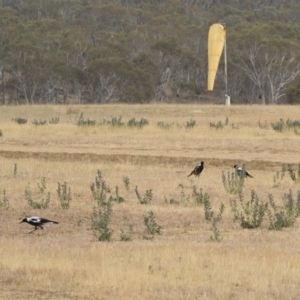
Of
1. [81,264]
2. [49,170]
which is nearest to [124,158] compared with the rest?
[49,170]

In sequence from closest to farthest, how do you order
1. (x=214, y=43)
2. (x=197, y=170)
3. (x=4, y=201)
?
1. (x=4, y=201)
2. (x=197, y=170)
3. (x=214, y=43)

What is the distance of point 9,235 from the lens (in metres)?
12.2

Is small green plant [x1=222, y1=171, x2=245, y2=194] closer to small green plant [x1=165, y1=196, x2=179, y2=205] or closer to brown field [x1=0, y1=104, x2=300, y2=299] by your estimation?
brown field [x1=0, y1=104, x2=300, y2=299]

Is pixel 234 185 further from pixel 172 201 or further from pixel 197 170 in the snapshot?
pixel 197 170

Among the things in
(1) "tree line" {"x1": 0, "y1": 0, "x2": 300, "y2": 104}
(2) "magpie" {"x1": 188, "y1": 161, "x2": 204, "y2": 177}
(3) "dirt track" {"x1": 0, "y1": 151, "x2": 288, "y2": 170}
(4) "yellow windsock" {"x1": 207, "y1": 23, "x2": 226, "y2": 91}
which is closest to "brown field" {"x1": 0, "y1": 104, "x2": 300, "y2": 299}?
(3) "dirt track" {"x1": 0, "y1": 151, "x2": 288, "y2": 170}

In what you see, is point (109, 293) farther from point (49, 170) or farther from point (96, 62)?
point (96, 62)

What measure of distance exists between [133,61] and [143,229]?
5506cm

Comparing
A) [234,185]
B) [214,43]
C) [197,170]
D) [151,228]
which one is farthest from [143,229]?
[214,43]

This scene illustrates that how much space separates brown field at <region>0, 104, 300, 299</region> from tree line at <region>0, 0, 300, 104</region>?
29.6 meters

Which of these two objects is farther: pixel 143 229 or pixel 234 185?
pixel 234 185

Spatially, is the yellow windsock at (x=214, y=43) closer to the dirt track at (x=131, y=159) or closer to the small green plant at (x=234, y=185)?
the dirt track at (x=131, y=159)

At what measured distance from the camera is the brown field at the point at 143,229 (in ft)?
29.0

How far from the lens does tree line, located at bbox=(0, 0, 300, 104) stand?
206 ft

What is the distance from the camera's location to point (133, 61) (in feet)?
220
